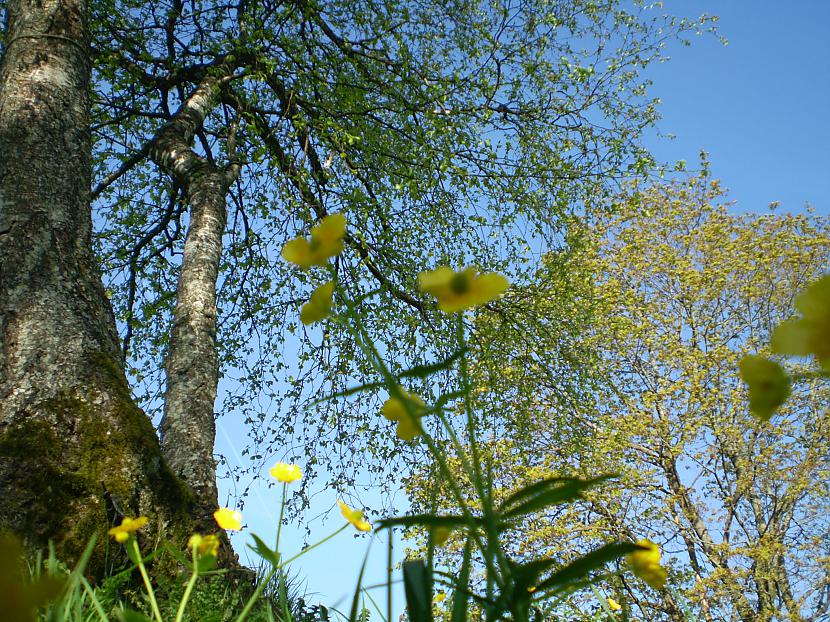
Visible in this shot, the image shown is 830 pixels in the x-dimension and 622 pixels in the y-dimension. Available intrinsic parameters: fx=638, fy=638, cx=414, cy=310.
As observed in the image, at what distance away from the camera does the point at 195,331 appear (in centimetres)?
406

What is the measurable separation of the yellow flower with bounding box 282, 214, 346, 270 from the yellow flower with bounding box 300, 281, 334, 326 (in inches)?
1.6

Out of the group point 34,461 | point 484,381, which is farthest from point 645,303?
point 34,461

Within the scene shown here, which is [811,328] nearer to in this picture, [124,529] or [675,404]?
[124,529]

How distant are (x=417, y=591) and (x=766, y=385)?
0.35m

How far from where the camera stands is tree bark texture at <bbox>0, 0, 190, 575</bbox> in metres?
2.44

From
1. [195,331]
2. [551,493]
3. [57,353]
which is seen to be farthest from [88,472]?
[551,493]

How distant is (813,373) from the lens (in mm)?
483

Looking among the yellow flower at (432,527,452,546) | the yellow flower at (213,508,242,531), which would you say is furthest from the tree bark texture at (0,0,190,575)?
the yellow flower at (432,527,452,546)

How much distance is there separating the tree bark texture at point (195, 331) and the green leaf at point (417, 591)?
2489mm

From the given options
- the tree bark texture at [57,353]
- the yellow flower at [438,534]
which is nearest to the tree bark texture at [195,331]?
the tree bark texture at [57,353]

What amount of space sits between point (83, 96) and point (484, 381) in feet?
17.8

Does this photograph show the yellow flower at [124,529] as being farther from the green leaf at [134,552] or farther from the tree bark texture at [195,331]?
the tree bark texture at [195,331]

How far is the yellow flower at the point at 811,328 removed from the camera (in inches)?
16.8

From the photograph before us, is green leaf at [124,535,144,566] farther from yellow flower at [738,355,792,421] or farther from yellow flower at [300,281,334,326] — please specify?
yellow flower at [738,355,792,421]
